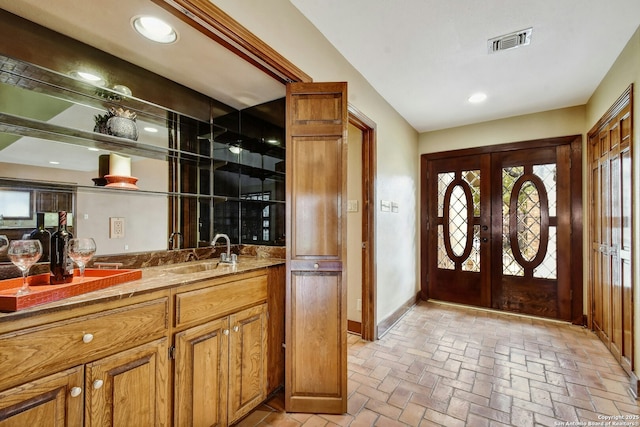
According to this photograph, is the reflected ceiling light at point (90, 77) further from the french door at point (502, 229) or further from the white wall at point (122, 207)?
the french door at point (502, 229)

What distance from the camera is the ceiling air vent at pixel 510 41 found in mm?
2055

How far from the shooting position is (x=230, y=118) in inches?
101

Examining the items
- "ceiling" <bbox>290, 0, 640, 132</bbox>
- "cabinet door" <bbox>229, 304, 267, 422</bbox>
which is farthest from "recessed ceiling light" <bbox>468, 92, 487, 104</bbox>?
"cabinet door" <bbox>229, 304, 267, 422</bbox>

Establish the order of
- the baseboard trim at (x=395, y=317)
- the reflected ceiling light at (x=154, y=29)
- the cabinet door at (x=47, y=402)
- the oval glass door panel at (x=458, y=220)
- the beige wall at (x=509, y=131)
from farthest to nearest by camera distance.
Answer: the oval glass door panel at (x=458, y=220) → the beige wall at (x=509, y=131) → the baseboard trim at (x=395, y=317) → the reflected ceiling light at (x=154, y=29) → the cabinet door at (x=47, y=402)

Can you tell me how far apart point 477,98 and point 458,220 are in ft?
5.28

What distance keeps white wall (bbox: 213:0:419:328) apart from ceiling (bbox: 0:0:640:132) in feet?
0.41

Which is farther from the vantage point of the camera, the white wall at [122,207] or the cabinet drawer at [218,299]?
the white wall at [122,207]

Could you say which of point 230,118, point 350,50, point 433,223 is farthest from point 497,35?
point 433,223

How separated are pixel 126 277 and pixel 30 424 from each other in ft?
1.96

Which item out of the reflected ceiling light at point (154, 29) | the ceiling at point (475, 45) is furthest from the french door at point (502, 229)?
the reflected ceiling light at point (154, 29)

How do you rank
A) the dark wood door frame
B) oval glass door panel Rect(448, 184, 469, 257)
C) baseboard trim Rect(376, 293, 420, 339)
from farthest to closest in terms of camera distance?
oval glass door panel Rect(448, 184, 469, 257) → baseboard trim Rect(376, 293, 420, 339) → the dark wood door frame

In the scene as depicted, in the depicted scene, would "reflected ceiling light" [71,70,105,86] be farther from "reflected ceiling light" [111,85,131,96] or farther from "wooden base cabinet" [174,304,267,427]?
"wooden base cabinet" [174,304,267,427]

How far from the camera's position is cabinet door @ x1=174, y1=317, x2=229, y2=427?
1353mm

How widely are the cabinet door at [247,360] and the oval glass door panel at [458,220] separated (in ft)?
10.2
